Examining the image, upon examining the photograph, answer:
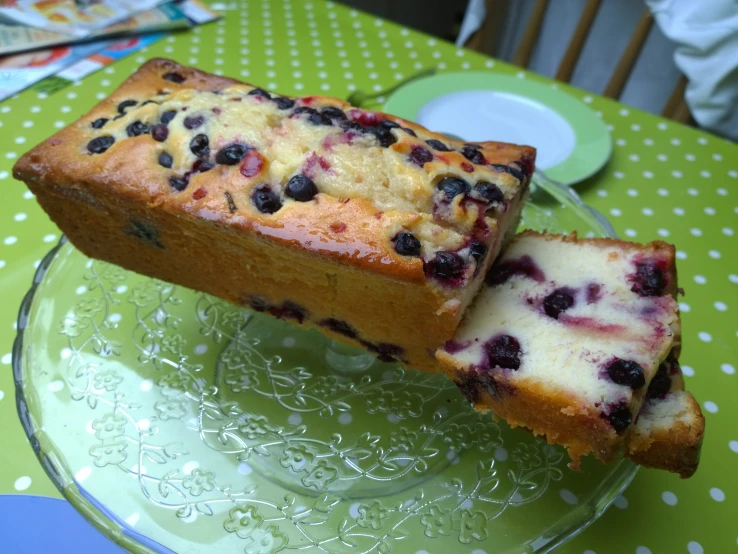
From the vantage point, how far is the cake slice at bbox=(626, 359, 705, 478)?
3.46 feet

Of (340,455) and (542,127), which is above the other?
(542,127)

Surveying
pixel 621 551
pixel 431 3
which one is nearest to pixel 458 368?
pixel 621 551

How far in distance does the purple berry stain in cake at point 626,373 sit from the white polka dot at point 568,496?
0.97ft

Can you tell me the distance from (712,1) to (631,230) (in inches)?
57.0

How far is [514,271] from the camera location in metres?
1.33

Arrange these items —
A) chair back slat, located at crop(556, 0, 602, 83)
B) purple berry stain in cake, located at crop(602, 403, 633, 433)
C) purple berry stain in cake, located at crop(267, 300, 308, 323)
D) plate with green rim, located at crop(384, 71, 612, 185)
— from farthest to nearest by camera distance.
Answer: chair back slat, located at crop(556, 0, 602, 83)
plate with green rim, located at crop(384, 71, 612, 185)
purple berry stain in cake, located at crop(267, 300, 308, 323)
purple berry stain in cake, located at crop(602, 403, 633, 433)

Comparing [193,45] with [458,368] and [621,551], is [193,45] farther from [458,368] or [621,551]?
[621,551]

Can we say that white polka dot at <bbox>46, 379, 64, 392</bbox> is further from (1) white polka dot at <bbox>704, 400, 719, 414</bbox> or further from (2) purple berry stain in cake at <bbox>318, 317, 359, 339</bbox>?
(1) white polka dot at <bbox>704, 400, 719, 414</bbox>

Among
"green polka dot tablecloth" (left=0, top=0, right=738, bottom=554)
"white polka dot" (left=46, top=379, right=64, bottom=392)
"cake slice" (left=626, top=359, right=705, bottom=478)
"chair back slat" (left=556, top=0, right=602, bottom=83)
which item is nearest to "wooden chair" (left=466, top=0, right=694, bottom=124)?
"chair back slat" (left=556, top=0, right=602, bottom=83)

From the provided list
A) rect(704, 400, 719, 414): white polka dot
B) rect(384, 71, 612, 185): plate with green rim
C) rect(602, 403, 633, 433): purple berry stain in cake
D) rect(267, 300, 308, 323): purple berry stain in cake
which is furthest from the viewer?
rect(384, 71, 612, 185): plate with green rim

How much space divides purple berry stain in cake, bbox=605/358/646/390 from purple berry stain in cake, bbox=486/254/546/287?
0.29 m

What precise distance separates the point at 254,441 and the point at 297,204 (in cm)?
55

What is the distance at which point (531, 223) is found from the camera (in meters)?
1.72

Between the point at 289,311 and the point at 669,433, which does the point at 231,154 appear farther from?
the point at 669,433
